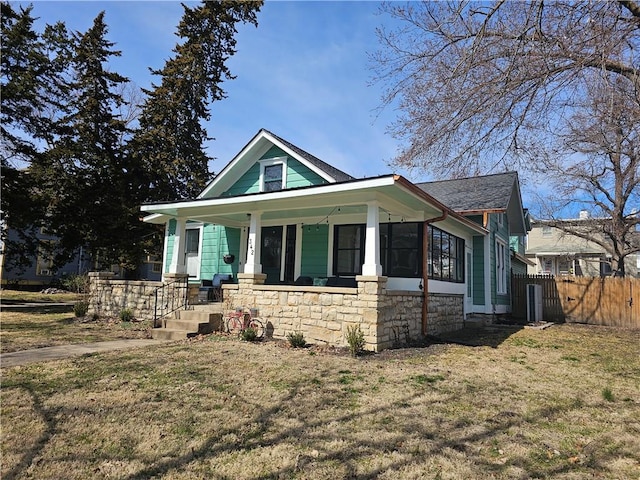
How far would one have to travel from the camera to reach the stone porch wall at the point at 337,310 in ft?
24.6

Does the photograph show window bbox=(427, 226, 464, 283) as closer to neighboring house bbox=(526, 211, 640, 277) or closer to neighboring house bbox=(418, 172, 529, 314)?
neighboring house bbox=(418, 172, 529, 314)

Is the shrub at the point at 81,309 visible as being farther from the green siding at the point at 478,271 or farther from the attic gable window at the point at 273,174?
the green siding at the point at 478,271

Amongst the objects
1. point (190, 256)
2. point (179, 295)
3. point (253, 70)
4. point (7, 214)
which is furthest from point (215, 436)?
point (7, 214)

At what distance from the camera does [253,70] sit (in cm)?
1116

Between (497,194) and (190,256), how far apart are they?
1086cm

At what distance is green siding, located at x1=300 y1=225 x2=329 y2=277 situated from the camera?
11.8 m

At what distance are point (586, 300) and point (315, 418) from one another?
14147 mm

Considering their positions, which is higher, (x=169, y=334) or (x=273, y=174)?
(x=273, y=174)

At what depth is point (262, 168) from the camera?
12.7 m

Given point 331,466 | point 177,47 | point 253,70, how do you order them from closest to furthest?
point 331,466
point 253,70
point 177,47

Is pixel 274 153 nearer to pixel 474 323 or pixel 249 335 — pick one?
pixel 249 335

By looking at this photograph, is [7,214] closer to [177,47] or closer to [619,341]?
[177,47]

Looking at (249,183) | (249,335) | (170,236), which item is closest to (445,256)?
(249,335)

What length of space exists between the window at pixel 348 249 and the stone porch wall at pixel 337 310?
2382 millimetres
